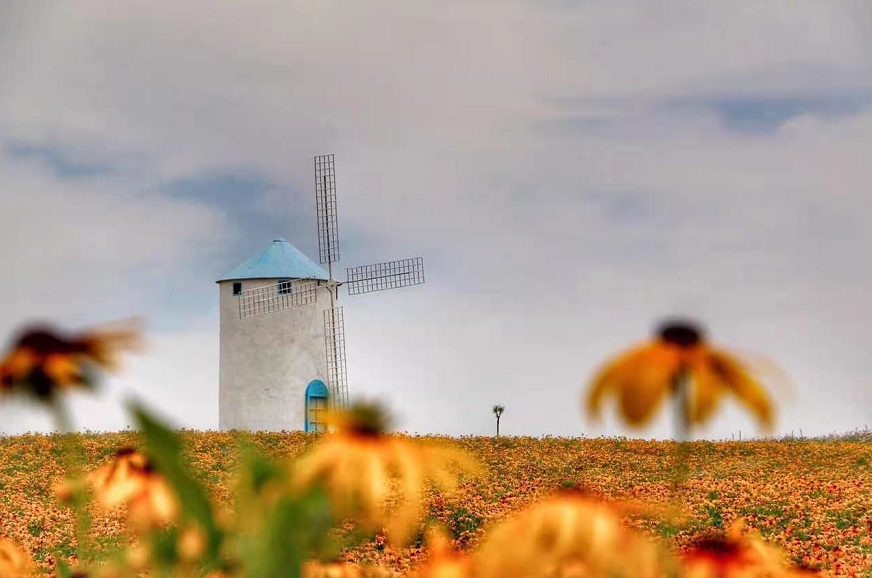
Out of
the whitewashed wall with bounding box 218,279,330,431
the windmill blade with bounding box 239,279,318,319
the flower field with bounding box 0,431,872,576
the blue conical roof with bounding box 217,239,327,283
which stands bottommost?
the flower field with bounding box 0,431,872,576

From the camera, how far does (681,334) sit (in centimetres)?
170

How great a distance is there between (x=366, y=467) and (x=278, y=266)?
2757 cm

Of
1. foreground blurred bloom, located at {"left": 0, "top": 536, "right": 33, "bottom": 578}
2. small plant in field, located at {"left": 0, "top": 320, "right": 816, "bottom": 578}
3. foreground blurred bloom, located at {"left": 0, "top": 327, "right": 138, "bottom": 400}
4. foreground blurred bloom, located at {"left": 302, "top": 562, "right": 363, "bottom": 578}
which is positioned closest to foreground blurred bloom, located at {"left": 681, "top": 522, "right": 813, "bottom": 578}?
small plant in field, located at {"left": 0, "top": 320, "right": 816, "bottom": 578}

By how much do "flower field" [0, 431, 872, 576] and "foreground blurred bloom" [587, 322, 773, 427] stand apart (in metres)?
7.59

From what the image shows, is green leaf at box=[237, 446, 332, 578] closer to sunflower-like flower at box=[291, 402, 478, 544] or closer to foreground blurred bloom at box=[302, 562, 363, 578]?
sunflower-like flower at box=[291, 402, 478, 544]

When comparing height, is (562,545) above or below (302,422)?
below

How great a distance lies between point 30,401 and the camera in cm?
198

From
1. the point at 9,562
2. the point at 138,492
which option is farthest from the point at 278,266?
the point at 138,492

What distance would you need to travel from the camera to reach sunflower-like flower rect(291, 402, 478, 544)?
4.91 ft

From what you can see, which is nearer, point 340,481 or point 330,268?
point 340,481

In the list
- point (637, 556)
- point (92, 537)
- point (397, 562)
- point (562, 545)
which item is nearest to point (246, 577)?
point (562, 545)

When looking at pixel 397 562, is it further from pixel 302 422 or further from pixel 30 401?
pixel 302 422

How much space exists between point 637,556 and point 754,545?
98 centimetres

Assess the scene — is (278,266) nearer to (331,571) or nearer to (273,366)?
(273,366)
